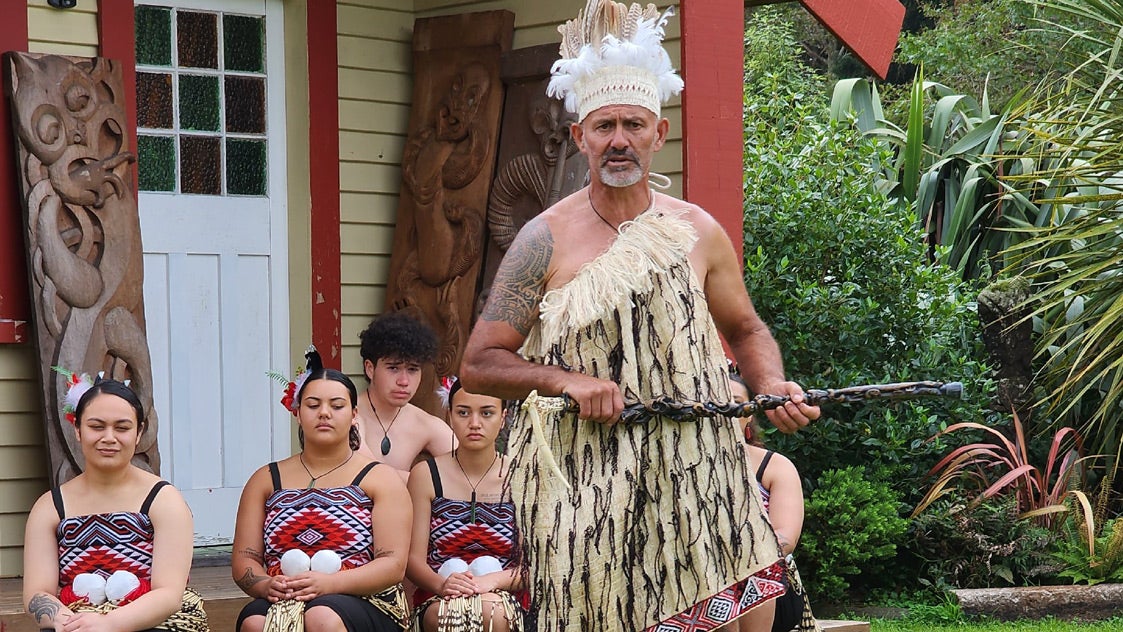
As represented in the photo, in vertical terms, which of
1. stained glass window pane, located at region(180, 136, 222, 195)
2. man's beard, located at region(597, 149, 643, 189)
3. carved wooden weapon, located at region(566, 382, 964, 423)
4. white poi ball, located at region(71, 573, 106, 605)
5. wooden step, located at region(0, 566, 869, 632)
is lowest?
wooden step, located at region(0, 566, 869, 632)

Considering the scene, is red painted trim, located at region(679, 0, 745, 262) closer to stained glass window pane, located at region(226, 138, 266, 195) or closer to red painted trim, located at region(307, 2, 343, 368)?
red painted trim, located at region(307, 2, 343, 368)

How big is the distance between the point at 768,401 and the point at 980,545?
481 centimetres

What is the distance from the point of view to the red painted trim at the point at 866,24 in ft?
20.5

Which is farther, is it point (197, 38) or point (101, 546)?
point (197, 38)

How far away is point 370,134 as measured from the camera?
6883mm

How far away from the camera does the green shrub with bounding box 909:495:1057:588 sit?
25.5ft

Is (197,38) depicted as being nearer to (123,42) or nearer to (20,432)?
(123,42)

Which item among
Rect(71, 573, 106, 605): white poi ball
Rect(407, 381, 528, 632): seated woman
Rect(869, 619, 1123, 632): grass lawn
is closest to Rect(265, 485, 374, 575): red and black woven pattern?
Rect(407, 381, 528, 632): seated woman

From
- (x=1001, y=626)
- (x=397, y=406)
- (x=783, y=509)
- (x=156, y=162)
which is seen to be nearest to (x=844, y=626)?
(x=783, y=509)

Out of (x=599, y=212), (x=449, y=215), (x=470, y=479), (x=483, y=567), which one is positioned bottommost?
(x=483, y=567)

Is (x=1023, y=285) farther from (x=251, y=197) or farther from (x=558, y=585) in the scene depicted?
(x=558, y=585)

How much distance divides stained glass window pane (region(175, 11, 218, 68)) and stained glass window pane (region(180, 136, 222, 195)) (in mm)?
326

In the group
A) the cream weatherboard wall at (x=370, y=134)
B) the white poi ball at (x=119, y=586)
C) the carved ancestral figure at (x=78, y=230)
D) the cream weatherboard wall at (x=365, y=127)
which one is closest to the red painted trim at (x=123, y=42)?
the carved ancestral figure at (x=78, y=230)

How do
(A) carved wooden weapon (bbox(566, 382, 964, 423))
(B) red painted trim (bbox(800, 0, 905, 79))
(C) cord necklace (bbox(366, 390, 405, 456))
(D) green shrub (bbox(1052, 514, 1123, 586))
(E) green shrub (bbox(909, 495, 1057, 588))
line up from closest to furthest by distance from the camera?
(A) carved wooden weapon (bbox(566, 382, 964, 423))
(C) cord necklace (bbox(366, 390, 405, 456))
(B) red painted trim (bbox(800, 0, 905, 79))
(D) green shrub (bbox(1052, 514, 1123, 586))
(E) green shrub (bbox(909, 495, 1057, 588))
